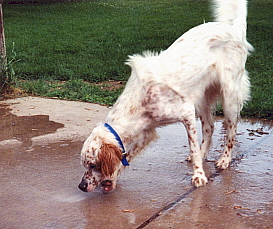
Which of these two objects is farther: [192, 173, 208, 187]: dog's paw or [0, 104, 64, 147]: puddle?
[0, 104, 64, 147]: puddle

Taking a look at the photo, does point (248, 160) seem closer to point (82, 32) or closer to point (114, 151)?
point (114, 151)

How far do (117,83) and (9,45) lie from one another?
5143 millimetres

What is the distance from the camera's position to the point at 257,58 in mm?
10711

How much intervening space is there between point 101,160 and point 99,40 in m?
10.2

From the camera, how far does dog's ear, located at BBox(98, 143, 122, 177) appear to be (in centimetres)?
389

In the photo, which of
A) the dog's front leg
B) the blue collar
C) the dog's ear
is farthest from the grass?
the dog's ear

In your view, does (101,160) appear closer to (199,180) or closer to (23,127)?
(199,180)

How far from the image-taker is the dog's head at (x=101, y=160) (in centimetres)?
391

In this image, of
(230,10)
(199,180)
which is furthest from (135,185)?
(230,10)

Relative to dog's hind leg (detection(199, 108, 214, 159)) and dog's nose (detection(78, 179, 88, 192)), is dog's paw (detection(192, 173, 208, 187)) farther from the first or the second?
dog's nose (detection(78, 179, 88, 192))

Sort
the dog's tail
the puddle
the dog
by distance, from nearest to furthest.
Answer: the dog → the dog's tail → the puddle

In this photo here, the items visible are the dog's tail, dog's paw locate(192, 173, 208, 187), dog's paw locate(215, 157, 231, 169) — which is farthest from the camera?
the dog's tail

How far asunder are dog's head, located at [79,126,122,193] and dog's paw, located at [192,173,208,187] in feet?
2.30

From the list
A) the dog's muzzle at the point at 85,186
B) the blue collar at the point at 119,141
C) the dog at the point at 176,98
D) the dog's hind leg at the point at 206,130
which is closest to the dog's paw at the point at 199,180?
the dog at the point at 176,98
